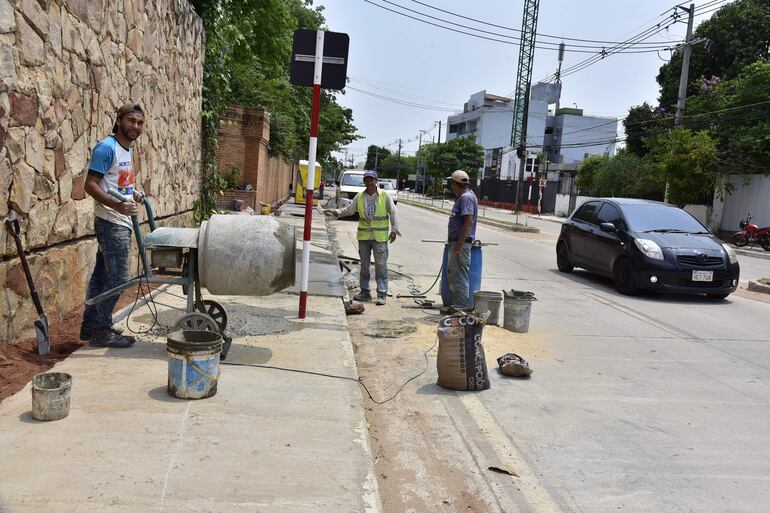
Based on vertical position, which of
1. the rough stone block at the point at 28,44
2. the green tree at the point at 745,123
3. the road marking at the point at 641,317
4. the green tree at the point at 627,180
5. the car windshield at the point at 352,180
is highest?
the green tree at the point at 745,123

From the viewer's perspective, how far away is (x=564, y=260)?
14.2 m

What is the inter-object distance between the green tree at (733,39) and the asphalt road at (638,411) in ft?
113

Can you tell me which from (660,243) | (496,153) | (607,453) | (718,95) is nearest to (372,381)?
(607,453)

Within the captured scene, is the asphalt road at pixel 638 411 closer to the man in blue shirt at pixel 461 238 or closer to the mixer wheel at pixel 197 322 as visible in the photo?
the man in blue shirt at pixel 461 238

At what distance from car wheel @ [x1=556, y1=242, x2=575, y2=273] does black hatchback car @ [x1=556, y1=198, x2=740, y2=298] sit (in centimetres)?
65

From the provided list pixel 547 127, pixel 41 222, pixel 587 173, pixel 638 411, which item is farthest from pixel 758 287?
pixel 547 127

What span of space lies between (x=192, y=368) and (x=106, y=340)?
1.47m

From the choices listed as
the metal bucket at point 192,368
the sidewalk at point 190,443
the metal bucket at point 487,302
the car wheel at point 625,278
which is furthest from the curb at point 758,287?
the metal bucket at point 192,368

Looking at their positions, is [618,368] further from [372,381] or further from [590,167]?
[590,167]

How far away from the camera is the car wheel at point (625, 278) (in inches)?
439

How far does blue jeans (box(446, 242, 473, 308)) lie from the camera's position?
855 centimetres

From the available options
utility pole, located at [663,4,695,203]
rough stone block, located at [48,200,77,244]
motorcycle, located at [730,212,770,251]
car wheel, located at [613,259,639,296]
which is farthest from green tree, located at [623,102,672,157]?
rough stone block, located at [48,200,77,244]

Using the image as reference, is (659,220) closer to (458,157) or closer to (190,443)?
(190,443)

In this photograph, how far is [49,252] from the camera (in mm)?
5711
